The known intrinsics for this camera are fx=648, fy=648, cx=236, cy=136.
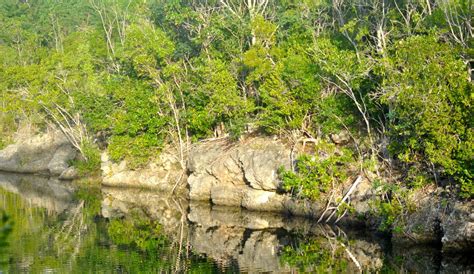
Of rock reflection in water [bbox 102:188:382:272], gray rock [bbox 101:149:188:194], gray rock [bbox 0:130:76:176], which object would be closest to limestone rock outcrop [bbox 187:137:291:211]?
rock reflection in water [bbox 102:188:382:272]

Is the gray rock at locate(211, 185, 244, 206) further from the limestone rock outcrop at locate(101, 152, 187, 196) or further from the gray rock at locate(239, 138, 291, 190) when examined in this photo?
the limestone rock outcrop at locate(101, 152, 187, 196)

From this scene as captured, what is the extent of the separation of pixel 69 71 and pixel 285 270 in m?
34.4

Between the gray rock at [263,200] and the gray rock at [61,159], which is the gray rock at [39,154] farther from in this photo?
the gray rock at [263,200]

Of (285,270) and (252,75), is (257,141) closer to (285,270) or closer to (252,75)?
(252,75)

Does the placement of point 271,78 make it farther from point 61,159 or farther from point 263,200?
point 61,159

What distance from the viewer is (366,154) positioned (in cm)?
2992

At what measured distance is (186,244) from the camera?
90.6ft

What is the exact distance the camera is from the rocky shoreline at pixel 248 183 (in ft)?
79.4

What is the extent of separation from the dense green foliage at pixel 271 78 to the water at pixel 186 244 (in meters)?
3.87

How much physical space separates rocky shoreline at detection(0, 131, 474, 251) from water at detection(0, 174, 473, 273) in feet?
2.12

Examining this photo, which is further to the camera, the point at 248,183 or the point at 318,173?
the point at 248,183

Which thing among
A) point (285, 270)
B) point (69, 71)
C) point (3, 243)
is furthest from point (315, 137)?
point (3, 243)

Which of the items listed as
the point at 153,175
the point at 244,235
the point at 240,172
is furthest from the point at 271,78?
the point at 153,175

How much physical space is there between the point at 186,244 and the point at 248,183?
26.8ft
